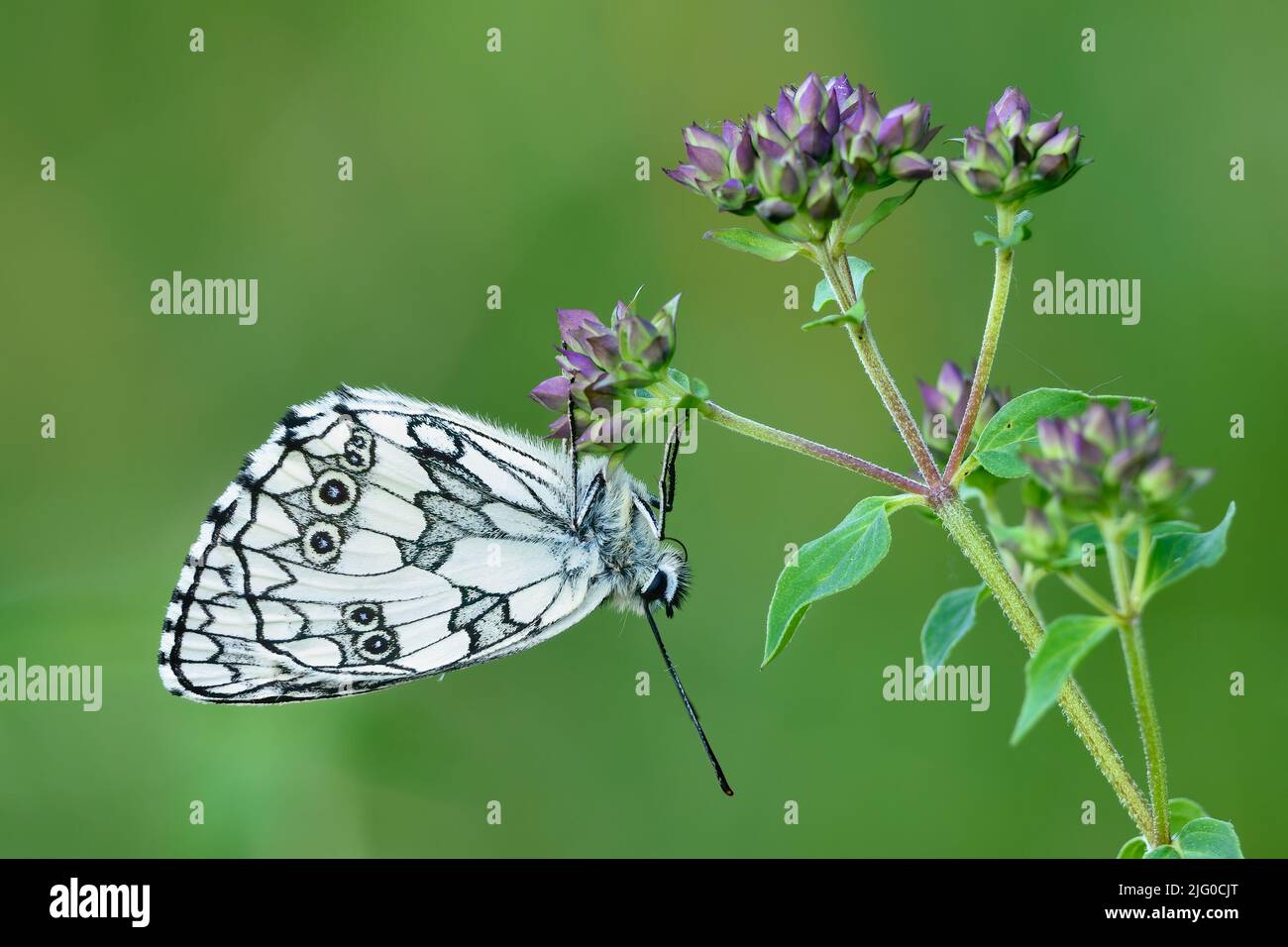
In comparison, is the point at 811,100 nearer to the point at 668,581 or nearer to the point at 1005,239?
the point at 1005,239

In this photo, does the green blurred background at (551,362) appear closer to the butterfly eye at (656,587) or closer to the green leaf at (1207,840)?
the butterfly eye at (656,587)

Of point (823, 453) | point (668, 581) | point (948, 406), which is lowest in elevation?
point (668, 581)

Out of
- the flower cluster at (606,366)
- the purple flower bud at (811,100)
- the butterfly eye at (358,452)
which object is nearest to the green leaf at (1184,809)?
the flower cluster at (606,366)

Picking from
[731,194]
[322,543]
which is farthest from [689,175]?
[322,543]

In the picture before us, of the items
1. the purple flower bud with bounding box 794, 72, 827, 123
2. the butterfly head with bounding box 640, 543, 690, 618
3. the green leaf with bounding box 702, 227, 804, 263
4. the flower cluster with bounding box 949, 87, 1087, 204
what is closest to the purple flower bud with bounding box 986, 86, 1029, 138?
the flower cluster with bounding box 949, 87, 1087, 204

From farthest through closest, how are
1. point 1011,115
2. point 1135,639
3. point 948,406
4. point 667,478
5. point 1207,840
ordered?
point 667,478 → point 948,406 → point 1011,115 → point 1207,840 → point 1135,639

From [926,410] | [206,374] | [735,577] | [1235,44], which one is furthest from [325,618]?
[1235,44]

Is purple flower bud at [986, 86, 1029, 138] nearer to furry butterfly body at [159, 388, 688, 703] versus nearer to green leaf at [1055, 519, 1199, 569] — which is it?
green leaf at [1055, 519, 1199, 569]
